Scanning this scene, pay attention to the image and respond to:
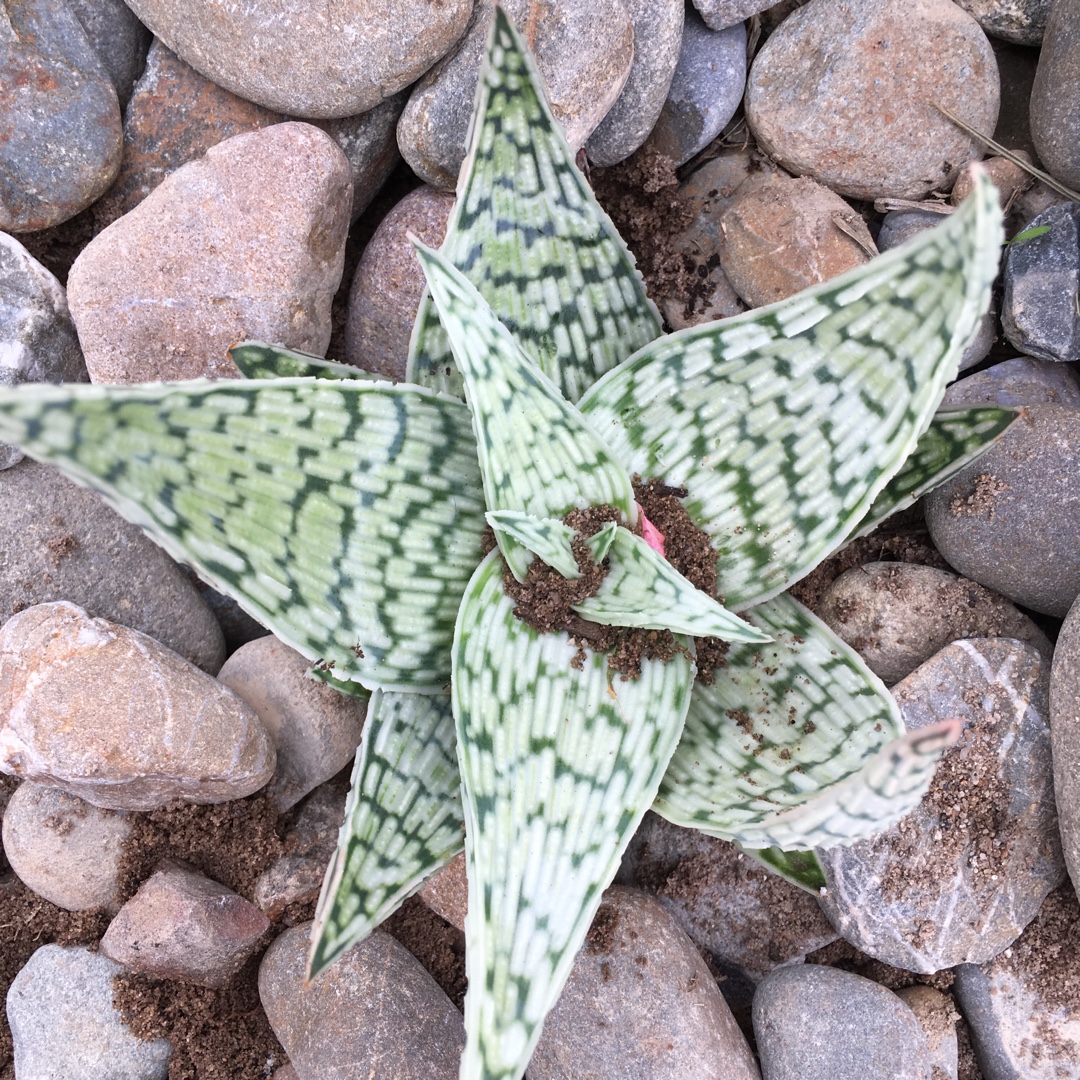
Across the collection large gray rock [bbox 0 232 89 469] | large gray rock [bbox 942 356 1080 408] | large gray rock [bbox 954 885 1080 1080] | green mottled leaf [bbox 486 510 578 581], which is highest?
large gray rock [bbox 942 356 1080 408]

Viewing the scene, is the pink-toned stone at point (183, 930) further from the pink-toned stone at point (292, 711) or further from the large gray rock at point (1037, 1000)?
the large gray rock at point (1037, 1000)

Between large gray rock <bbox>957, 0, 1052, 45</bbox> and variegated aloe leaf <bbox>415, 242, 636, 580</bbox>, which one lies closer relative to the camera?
variegated aloe leaf <bbox>415, 242, 636, 580</bbox>

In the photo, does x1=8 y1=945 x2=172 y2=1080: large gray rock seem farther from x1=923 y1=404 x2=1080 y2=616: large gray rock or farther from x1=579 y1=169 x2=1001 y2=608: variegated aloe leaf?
x1=923 y1=404 x2=1080 y2=616: large gray rock

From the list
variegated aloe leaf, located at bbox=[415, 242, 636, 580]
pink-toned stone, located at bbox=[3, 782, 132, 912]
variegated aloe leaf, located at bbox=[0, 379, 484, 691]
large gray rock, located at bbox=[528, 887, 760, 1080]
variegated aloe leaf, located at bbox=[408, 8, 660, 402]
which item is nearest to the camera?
variegated aloe leaf, located at bbox=[0, 379, 484, 691]

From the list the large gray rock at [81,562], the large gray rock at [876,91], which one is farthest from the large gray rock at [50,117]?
the large gray rock at [876,91]

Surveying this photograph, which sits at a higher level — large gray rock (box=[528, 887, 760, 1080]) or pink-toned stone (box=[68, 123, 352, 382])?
pink-toned stone (box=[68, 123, 352, 382])

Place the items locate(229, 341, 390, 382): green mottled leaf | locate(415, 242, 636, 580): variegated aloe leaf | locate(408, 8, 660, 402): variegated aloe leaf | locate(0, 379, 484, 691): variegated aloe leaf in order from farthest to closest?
locate(229, 341, 390, 382): green mottled leaf < locate(408, 8, 660, 402): variegated aloe leaf < locate(415, 242, 636, 580): variegated aloe leaf < locate(0, 379, 484, 691): variegated aloe leaf

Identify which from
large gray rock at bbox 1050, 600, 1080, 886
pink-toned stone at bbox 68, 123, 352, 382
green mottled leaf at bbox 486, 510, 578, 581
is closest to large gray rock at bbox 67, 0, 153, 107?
pink-toned stone at bbox 68, 123, 352, 382

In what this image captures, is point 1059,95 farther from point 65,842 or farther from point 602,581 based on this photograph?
point 65,842
